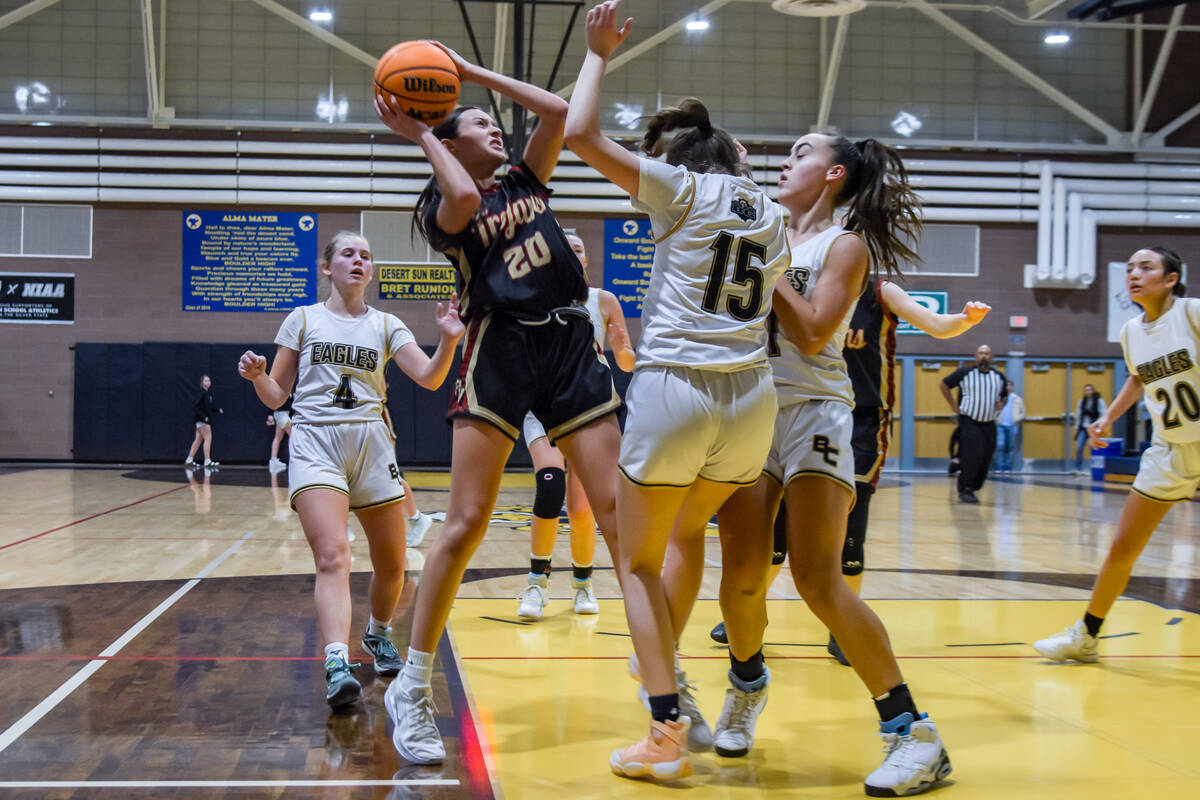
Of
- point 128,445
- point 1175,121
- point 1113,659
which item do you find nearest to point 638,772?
point 1113,659

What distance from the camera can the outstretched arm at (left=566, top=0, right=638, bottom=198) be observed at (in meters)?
2.64

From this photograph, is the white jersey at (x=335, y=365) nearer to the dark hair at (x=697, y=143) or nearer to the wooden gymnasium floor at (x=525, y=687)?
the wooden gymnasium floor at (x=525, y=687)

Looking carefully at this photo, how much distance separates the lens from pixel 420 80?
10.0ft

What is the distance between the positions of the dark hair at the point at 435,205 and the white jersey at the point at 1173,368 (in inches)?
116

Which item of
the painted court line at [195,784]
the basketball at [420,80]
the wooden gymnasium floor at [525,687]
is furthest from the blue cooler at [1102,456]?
the painted court line at [195,784]

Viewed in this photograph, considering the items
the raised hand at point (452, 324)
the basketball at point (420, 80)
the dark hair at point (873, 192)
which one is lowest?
the raised hand at point (452, 324)

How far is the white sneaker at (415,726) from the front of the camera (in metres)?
2.89

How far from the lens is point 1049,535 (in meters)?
8.92

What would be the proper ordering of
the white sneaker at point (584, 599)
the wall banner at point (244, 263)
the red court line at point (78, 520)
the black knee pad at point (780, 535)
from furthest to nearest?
the wall banner at point (244, 263)
the red court line at point (78, 520)
the white sneaker at point (584, 599)
the black knee pad at point (780, 535)

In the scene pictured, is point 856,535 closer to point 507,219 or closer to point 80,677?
point 507,219

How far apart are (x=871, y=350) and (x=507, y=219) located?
182 centimetres

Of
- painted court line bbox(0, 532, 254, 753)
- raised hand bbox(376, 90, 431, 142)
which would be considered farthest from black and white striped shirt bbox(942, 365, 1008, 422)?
raised hand bbox(376, 90, 431, 142)

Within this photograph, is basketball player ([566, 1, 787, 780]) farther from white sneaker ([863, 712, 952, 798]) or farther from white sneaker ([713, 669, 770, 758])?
white sneaker ([863, 712, 952, 798])

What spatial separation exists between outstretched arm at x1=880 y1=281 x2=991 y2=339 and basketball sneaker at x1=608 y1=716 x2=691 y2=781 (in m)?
1.71
